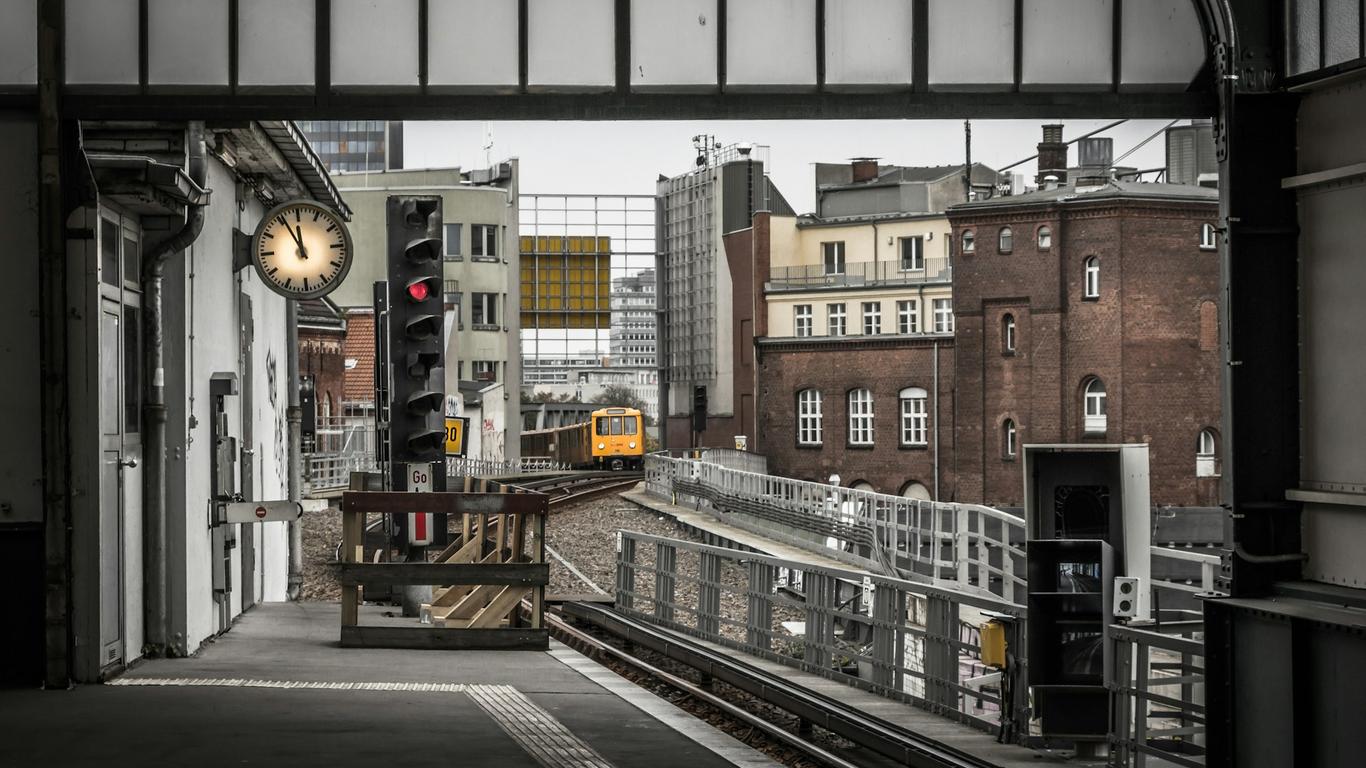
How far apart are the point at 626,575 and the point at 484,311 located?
50.7 metres

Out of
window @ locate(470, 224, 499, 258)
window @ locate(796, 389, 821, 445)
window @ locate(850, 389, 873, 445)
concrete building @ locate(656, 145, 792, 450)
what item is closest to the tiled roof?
window @ locate(470, 224, 499, 258)

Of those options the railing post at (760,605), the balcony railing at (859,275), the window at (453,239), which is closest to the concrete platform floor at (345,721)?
the railing post at (760,605)

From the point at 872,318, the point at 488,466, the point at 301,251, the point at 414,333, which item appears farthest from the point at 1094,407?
the point at 301,251

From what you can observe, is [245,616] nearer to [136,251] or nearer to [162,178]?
[136,251]

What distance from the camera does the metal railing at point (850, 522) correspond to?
31.4m

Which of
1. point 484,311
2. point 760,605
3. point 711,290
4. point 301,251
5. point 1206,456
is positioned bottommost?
point 1206,456

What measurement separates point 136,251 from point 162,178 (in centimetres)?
135

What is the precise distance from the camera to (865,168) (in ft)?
262

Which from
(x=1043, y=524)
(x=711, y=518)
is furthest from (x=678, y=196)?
(x=1043, y=524)

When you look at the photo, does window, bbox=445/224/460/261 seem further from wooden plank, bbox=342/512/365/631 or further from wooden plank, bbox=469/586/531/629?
wooden plank, bbox=342/512/365/631

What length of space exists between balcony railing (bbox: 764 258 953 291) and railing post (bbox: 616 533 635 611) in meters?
49.7

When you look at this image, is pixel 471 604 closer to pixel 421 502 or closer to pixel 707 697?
pixel 421 502

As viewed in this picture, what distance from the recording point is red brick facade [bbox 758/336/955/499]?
6512 cm

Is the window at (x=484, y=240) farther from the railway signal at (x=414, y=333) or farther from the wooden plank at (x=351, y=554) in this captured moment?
the wooden plank at (x=351, y=554)
